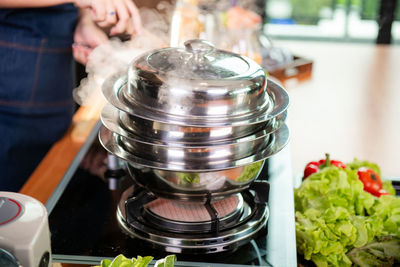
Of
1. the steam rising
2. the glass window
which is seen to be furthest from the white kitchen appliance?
the glass window

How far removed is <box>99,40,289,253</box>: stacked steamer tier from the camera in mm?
1001

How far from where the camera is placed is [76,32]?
1.95m

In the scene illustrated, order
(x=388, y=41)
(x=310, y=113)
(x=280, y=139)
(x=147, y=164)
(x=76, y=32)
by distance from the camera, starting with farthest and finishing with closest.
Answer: (x=388, y=41), (x=310, y=113), (x=76, y=32), (x=280, y=139), (x=147, y=164)

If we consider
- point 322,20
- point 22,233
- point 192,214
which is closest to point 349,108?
point 192,214

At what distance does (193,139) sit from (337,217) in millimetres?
428

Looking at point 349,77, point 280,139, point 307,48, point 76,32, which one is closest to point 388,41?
point 307,48

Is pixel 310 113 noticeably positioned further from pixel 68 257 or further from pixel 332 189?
pixel 68 257

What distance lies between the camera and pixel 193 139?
3.33 feet

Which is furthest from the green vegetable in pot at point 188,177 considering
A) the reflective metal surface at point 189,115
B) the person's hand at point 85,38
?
the person's hand at point 85,38

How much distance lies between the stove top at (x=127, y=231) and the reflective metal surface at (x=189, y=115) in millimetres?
242

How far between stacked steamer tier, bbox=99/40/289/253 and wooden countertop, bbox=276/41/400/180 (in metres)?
Result: 0.88

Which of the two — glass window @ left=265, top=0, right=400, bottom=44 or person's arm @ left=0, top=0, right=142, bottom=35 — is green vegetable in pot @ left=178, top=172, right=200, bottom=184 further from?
glass window @ left=265, top=0, right=400, bottom=44

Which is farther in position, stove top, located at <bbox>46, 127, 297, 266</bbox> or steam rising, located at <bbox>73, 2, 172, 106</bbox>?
steam rising, located at <bbox>73, 2, 172, 106</bbox>

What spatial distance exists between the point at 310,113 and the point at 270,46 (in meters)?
0.63
